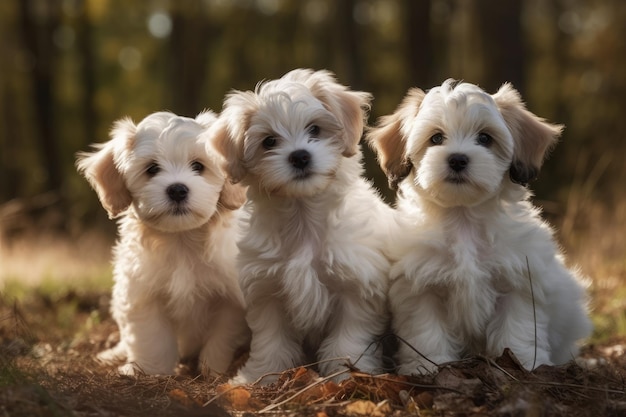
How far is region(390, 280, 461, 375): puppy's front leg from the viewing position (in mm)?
4898

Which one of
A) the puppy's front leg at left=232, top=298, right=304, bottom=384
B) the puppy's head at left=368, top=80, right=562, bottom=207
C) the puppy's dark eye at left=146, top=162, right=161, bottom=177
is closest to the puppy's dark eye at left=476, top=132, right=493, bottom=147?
the puppy's head at left=368, top=80, right=562, bottom=207

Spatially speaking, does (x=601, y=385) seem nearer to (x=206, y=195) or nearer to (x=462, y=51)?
(x=206, y=195)

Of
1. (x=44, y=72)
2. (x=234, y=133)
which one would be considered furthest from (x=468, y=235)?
(x=44, y=72)

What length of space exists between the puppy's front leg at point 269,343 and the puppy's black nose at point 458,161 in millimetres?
1483

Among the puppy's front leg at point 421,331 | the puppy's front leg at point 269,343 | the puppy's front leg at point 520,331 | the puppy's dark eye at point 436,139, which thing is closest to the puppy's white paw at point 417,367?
the puppy's front leg at point 421,331

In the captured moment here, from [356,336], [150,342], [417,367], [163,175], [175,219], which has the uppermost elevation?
[163,175]

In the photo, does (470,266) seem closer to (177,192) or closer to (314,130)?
(314,130)

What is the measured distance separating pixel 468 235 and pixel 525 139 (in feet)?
2.33

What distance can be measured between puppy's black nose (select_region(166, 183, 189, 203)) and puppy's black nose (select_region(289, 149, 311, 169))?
2.96 ft

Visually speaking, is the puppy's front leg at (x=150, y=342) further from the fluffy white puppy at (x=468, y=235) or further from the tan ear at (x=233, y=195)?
the fluffy white puppy at (x=468, y=235)

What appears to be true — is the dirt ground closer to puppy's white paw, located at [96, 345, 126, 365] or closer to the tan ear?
puppy's white paw, located at [96, 345, 126, 365]

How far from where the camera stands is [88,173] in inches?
231

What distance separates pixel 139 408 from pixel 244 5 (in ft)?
83.1

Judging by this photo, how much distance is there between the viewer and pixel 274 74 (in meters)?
29.4
